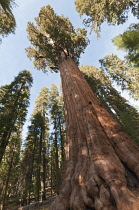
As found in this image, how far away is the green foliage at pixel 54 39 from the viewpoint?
25.3 ft

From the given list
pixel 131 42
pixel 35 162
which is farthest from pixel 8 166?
pixel 131 42

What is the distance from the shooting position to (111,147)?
2391 mm

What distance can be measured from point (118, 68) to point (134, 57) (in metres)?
3.94

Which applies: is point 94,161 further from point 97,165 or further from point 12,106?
point 12,106

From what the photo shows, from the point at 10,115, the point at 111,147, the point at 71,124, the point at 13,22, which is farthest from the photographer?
the point at 13,22

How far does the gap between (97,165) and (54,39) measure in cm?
804

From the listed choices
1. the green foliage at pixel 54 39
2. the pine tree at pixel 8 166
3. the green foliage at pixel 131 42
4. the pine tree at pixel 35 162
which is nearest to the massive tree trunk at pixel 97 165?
the green foliage at pixel 54 39

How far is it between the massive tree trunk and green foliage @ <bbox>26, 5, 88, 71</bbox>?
18.6 feet

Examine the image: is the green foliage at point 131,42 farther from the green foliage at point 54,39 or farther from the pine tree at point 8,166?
the pine tree at point 8,166

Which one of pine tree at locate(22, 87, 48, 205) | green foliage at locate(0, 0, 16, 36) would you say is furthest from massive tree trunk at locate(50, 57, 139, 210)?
pine tree at locate(22, 87, 48, 205)

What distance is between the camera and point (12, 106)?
33.5ft

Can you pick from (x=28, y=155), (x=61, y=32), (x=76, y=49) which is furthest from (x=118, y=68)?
(x=28, y=155)

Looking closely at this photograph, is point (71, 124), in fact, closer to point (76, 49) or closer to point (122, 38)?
point (76, 49)

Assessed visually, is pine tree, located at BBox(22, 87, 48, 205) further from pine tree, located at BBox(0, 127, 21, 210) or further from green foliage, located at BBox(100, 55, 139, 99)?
green foliage, located at BBox(100, 55, 139, 99)
